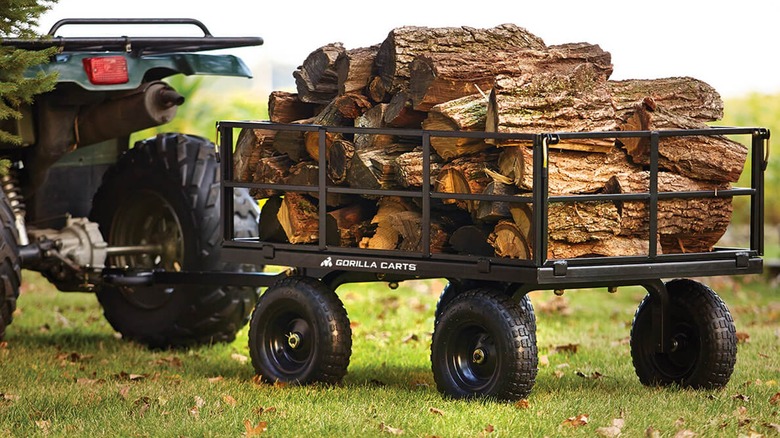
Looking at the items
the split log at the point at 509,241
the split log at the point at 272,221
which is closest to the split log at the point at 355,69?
the split log at the point at 272,221

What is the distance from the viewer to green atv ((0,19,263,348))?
26.8ft

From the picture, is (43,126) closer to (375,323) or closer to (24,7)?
(24,7)

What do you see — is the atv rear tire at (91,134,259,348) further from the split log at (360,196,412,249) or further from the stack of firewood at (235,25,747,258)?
the split log at (360,196,412,249)

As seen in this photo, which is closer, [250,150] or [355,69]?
[355,69]

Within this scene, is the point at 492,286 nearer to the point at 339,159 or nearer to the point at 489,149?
the point at 489,149

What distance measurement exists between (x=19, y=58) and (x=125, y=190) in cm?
216

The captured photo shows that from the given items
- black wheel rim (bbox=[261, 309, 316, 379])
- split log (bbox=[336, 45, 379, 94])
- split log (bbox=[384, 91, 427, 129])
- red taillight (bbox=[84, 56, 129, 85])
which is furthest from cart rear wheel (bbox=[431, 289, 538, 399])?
red taillight (bbox=[84, 56, 129, 85])

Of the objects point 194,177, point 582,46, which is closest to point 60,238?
point 194,177

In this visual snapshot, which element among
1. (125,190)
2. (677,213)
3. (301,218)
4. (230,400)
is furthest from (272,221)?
(677,213)

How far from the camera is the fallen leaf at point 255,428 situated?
5875 mm

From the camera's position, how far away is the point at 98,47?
845 centimetres

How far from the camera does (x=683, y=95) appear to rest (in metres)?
7.18

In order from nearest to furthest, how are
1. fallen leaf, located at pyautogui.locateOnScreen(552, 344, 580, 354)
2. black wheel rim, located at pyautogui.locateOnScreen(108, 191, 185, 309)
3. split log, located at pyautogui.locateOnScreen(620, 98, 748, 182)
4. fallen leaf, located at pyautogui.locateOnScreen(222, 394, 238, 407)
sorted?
1. fallen leaf, located at pyautogui.locateOnScreen(222, 394, 238, 407)
2. split log, located at pyautogui.locateOnScreen(620, 98, 748, 182)
3. fallen leaf, located at pyautogui.locateOnScreen(552, 344, 580, 354)
4. black wheel rim, located at pyautogui.locateOnScreen(108, 191, 185, 309)

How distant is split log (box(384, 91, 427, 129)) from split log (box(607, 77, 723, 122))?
1047 mm
